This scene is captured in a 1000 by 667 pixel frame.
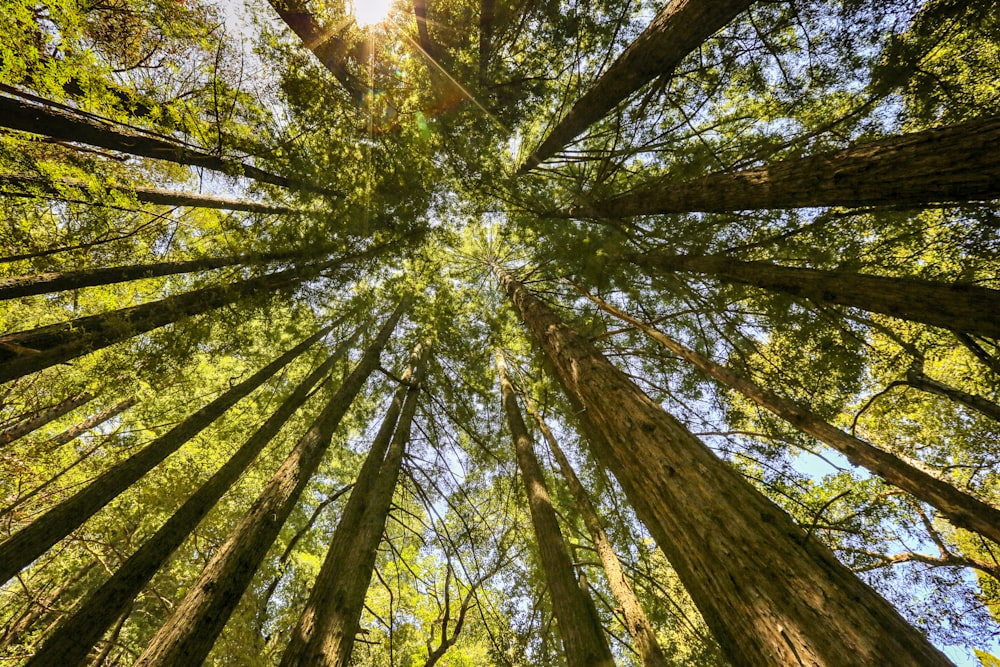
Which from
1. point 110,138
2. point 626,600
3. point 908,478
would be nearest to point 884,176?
point 908,478

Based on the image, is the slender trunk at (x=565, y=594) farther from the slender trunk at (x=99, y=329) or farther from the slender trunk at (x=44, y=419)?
the slender trunk at (x=44, y=419)

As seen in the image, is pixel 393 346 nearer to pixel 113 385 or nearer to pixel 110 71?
pixel 113 385

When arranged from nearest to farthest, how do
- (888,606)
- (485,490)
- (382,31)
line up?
(888,606), (382,31), (485,490)

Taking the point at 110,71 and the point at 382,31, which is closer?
the point at 110,71

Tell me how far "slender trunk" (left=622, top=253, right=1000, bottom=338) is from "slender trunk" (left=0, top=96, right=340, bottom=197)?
5.54 metres

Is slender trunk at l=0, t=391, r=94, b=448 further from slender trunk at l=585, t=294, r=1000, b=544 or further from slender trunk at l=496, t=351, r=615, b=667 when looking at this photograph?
slender trunk at l=585, t=294, r=1000, b=544

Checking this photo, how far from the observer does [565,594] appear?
10.9 feet

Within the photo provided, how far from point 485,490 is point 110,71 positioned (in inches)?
306

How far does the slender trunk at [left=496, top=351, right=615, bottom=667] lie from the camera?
2834 millimetres

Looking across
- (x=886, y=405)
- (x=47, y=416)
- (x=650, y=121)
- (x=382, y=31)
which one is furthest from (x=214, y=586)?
(x=886, y=405)

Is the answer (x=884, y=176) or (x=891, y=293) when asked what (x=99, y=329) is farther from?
(x=891, y=293)

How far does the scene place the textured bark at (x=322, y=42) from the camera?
476cm

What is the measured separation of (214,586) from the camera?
2828 mm

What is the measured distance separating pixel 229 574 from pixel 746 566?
12.3 ft
